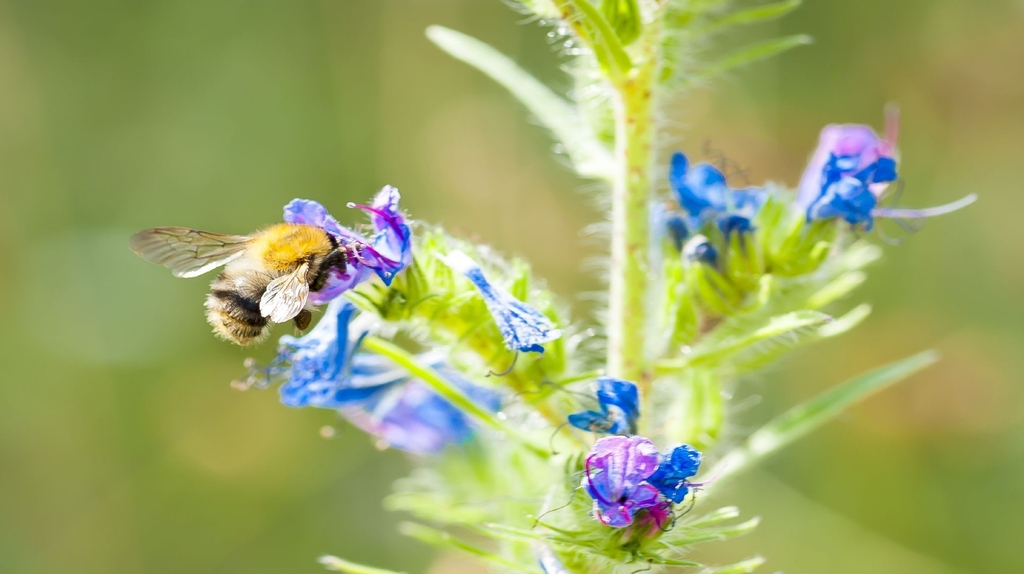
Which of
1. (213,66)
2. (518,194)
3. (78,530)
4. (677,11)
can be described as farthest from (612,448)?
(213,66)

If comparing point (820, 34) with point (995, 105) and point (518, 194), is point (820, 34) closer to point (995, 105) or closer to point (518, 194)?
point (995, 105)

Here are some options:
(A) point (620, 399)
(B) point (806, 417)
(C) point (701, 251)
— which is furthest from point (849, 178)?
(A) point (620, 399)

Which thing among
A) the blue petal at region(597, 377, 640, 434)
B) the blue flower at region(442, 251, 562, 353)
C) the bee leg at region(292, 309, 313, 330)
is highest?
the bee leg at region(292, 309, 313, 330)

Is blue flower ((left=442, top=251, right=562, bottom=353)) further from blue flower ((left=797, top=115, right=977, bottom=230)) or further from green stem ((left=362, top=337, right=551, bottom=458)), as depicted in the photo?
blue flower ((left=797, top=115, right=977, bottom=230))

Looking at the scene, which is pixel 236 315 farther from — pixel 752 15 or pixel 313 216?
pixel 752 15

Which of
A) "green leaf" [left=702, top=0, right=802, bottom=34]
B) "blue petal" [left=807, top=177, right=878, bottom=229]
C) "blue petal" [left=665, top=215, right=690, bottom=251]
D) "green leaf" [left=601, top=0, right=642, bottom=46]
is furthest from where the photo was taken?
"blue petal" [left=665, top=215, right=690, bottom=251]

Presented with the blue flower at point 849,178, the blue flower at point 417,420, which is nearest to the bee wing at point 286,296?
the blue flower at point 417,420

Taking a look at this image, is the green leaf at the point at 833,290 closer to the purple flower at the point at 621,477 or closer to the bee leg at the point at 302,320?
the purple flower at the point at 621,477

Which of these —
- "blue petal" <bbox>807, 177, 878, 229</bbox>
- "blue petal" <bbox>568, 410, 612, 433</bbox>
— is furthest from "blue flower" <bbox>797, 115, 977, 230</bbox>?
"blue petal" <bbox>568, 410, 612, 433</bbox>
